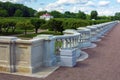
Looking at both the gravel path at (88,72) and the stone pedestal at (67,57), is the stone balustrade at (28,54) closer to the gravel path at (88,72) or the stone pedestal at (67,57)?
the stone pedestal at (67,57)

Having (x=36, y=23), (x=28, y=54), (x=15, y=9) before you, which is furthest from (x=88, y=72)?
(x=15, y=9)

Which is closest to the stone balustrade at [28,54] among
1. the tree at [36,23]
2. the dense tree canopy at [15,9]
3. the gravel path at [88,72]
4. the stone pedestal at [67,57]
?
the stone pedestal at [67,57]

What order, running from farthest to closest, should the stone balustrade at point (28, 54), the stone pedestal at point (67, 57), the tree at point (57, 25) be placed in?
1. the tree at point (57, 25)
2. the stone pedestal at point (67, 57)
3. the stone balustrade at point (28, 54)

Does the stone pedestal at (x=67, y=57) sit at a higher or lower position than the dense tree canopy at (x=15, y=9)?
lower

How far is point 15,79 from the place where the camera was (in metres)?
7.98

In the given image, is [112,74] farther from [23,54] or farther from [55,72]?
[23,54]

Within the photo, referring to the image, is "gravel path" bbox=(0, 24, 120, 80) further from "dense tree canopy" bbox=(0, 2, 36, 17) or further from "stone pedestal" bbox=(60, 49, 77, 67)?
"dense tree canopy" bbox=(0, 2, 36, 17)

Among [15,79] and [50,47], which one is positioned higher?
[50,47]

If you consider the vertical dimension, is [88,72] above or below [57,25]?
above

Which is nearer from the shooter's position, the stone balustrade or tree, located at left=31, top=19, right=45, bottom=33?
the stone balustrade

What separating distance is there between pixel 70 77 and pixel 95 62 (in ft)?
9.42

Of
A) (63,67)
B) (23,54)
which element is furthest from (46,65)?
(23,54)

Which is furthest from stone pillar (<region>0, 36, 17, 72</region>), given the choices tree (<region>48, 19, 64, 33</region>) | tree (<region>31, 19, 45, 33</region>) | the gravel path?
tree (<region>31, 19, 45, 33</region>)

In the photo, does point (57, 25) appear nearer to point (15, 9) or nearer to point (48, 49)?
point (48, 49)
